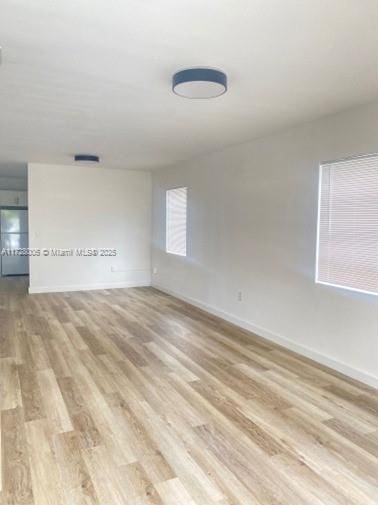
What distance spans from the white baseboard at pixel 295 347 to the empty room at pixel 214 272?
0.02 metres

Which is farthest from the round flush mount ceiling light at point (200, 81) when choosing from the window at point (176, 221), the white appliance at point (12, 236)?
the white appliance at point (12, 236)

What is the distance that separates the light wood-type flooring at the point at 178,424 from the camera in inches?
74.7

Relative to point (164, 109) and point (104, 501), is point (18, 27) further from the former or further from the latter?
point (104, 501)

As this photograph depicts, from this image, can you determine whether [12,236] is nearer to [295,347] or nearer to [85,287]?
[85,287]

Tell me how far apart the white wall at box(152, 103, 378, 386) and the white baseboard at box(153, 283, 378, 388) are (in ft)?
0.04

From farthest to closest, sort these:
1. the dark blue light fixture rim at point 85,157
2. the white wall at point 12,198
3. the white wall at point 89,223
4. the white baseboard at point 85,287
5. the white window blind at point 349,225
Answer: the white wall at point 12,198 < the white baseboard at point 85,287 < the white wall at point 89,223 < the dark blue light fixture rim at point 85,157 < the white window blind at point 349,225

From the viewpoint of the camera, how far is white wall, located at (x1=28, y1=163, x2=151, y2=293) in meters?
6.81

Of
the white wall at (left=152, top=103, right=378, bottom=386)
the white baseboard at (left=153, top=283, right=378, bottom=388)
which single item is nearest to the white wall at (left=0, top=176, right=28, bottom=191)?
the white wall at (left=152, top=103, right=378, bottom=386)

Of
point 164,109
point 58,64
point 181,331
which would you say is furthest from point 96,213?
point 58,64

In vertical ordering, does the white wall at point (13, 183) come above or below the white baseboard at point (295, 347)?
above

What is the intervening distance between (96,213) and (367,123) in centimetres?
534

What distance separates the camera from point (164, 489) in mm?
1882

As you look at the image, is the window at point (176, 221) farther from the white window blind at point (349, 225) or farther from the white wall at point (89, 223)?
the white window blind at point (349, 225)

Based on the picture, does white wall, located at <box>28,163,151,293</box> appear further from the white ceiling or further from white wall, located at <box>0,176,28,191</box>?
the white ceiling
